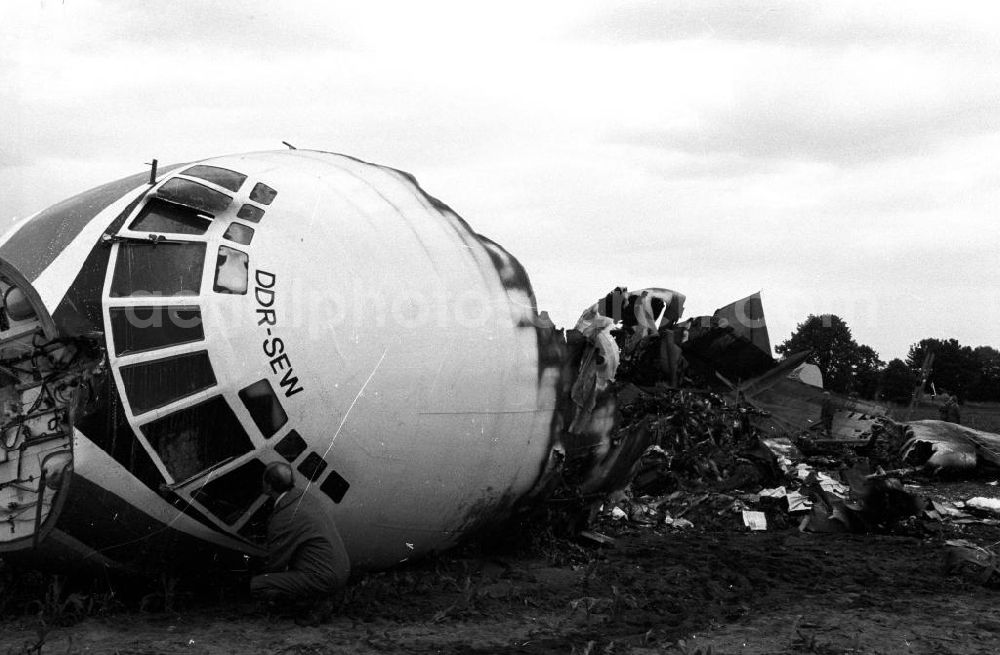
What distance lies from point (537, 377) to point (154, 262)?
3128mm

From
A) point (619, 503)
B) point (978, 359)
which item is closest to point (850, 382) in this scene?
point (978, 359)

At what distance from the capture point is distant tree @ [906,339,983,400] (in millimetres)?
43625

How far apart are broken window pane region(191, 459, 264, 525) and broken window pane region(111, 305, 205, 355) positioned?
3.10 feet

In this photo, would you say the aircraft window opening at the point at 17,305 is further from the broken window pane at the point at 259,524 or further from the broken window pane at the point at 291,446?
the broken window pane at the point at 259,524

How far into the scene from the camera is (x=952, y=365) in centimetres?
4422

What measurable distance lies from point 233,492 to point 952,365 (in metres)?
43.2

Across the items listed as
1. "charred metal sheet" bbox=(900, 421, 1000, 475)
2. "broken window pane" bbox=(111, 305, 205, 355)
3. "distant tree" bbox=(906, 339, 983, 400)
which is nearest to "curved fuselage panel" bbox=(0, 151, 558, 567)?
"broken window pane" bbox=(111, 305, 205, 355)

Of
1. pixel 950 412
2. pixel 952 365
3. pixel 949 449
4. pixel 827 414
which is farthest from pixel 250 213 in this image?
pixel 952 365

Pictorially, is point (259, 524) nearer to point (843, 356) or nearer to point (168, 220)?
point (168, 220)

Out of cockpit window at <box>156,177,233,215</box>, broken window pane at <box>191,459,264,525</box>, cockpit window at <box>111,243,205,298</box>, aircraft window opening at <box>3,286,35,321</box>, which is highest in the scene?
cockpit window at <box>156,177,233,215</box>

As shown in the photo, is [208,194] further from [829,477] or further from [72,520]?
[829,477]

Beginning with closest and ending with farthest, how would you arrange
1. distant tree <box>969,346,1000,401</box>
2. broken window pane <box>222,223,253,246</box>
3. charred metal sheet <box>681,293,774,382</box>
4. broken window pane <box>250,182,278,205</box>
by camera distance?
1. broken window pane <box>222,223,253,246</box>
2. broken window pane <box>250,182,278,205</box>
3. charred metal sheet <box>681,293,774,382</box>
4. distant tree <box>969,346,1000,401</box>

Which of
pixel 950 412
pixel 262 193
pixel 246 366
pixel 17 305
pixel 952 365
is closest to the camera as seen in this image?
pixel 246 366

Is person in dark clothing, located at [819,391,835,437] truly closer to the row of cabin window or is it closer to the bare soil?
the bare soil
